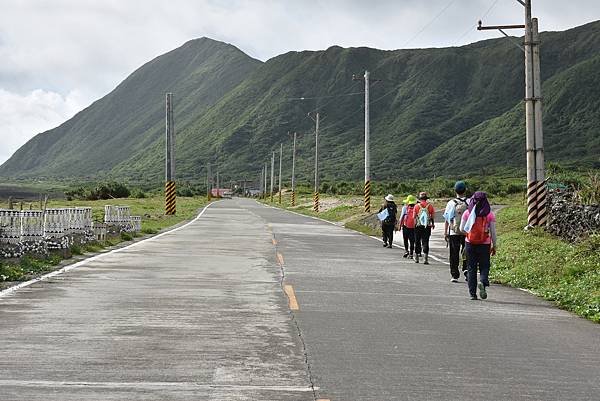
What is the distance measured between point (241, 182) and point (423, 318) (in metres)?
176

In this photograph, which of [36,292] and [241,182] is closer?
[36,292]

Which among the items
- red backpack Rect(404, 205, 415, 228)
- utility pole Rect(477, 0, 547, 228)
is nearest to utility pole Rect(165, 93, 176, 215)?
utility pole Rect(477, 0, 547, 228)

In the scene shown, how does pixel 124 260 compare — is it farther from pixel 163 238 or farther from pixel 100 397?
pixel 100 397

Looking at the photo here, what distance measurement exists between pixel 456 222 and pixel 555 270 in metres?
2.31

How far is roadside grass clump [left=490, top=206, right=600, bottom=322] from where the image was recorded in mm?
13391

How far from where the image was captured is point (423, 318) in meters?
11.4

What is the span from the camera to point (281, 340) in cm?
938

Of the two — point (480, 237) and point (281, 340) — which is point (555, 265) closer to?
point (480, 237)

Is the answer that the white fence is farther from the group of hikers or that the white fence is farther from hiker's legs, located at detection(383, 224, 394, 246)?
hiker's legs, located at detection(383, 224, 394, 246)

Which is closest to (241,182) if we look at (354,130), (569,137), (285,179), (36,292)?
(285,179)

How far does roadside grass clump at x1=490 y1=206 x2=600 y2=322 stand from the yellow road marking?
13.3 ft

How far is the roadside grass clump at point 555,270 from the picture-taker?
527 inches

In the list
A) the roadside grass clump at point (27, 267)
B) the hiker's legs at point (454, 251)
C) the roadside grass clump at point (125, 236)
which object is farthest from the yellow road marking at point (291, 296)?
the roadside grass clump at point (125, 236)

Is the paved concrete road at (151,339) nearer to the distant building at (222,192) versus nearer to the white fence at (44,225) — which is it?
the white fence at (44,225)
